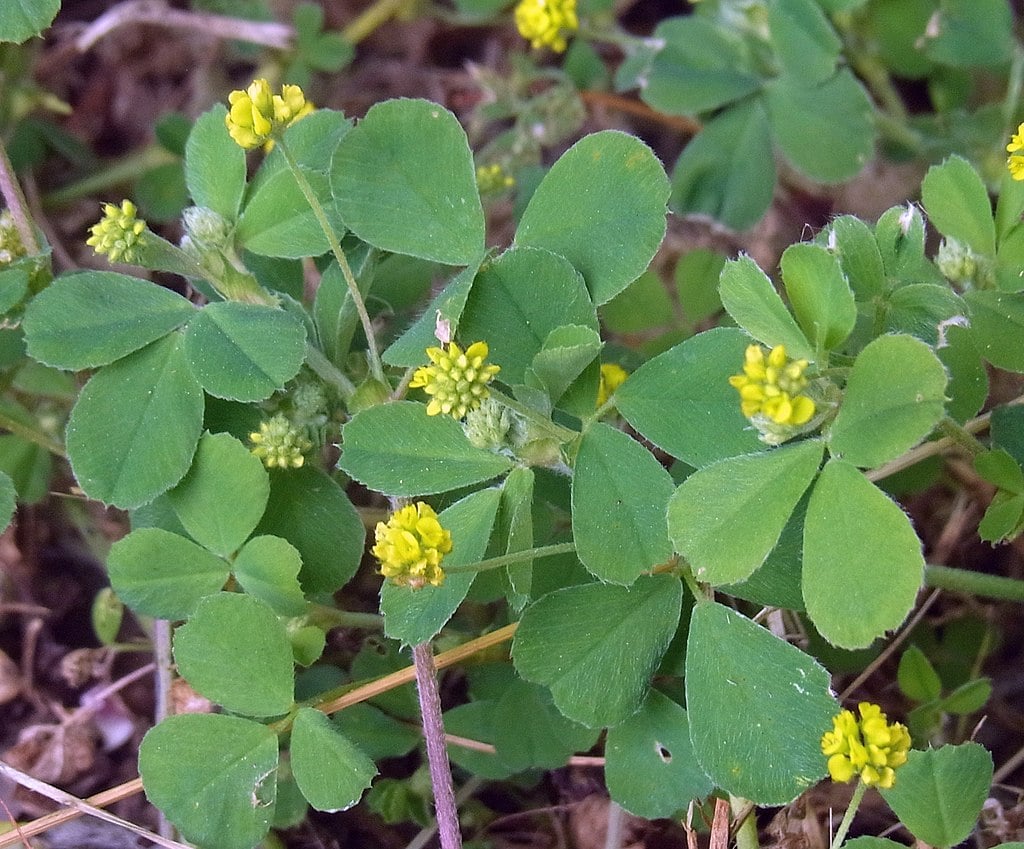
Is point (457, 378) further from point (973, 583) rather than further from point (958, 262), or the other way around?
point (973, 583)

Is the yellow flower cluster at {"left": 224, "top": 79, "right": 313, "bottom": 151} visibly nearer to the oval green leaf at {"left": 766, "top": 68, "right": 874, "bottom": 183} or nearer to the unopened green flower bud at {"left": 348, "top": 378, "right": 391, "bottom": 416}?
the unopened green flower bud at {"left": 348, "top": 378, "right": 391, "bottom": 416}

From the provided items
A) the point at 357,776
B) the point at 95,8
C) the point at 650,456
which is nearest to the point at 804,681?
the point at 650,456

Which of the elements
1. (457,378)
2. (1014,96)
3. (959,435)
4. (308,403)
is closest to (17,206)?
(308,403)

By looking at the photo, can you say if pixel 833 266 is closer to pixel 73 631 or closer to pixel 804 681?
pixel 804 681

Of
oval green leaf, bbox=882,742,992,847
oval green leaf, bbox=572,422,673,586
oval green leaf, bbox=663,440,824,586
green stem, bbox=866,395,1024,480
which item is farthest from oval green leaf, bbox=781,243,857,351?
oval green leaf, bbox=882,742,992,847

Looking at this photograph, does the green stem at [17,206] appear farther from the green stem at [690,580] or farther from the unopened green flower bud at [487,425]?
the green stem at [690,580]

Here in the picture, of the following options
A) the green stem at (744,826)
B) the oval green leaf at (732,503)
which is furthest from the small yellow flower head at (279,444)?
the green stem at (744,826)

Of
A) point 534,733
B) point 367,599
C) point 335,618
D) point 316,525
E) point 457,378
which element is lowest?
point 367,599
